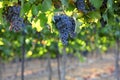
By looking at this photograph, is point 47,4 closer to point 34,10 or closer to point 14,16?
point 34,10

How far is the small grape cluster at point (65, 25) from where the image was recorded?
3740 millimetres

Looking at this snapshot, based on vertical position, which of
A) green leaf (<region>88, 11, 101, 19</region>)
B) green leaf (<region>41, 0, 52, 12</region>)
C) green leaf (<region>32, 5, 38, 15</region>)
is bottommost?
green leaf (<region>88, 11, 101, 19</region>)

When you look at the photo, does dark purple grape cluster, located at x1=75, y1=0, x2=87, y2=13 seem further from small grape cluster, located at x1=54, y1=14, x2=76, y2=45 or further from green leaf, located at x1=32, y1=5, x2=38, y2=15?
green leaf, located at x1=32, y1=5, x2=38, y2=15

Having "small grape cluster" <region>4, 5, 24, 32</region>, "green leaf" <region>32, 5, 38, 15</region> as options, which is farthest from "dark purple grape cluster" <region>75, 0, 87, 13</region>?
"small grape cluster" <region>4, 5, 24, 32</region>

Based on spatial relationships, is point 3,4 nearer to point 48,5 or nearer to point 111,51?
point 48,5

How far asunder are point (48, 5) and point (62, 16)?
361mm

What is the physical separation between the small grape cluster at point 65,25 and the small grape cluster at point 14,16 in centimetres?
44

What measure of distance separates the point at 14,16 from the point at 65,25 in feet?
2.22

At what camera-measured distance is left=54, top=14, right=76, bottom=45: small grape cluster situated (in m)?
3.74

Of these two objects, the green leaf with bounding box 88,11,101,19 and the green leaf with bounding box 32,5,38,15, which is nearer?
the green leaf with bounding box 32,5,38,15

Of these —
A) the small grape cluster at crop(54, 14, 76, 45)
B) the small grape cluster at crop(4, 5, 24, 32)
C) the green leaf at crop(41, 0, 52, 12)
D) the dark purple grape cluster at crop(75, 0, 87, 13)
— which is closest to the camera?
the green leaf at crop(41, 0, 52, 12)

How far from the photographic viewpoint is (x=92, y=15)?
3684 mm

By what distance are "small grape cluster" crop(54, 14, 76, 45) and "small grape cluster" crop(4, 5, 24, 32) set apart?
443 millimetres

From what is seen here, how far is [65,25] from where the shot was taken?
3777 millimetres
